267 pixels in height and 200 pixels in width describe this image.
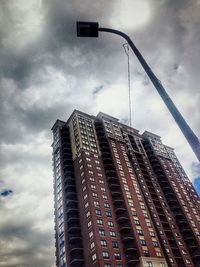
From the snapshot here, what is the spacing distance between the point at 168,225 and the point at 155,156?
1542 inches

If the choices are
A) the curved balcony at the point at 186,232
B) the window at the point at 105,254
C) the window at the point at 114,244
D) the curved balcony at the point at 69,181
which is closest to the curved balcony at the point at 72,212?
the curved balcony at the point at 69,181

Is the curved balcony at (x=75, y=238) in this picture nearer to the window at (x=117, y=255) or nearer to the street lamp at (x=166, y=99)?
the window at (x=117, y=255)

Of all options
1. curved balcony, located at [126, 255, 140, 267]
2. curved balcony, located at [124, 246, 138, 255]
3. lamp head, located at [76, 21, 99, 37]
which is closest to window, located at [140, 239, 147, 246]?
curved balcony, located at [124, 246, 138, 255]

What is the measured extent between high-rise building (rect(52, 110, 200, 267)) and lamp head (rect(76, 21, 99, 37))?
62790 millimetres

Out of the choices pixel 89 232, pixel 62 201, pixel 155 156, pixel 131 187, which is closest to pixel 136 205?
pixel 131 187

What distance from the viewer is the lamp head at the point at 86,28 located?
28.8ft

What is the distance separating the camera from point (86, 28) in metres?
8.88

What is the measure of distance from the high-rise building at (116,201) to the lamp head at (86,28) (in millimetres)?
62790

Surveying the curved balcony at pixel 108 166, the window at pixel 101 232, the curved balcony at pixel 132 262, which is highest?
the curved balcony at pixel 108 166

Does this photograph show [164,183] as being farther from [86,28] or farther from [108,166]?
[86,28]

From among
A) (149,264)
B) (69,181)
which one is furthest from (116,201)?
(149,264)

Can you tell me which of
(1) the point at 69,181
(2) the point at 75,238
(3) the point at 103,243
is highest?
(1) the point at 69,181

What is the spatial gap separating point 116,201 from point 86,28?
75.8 metres

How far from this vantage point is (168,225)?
88625mm
